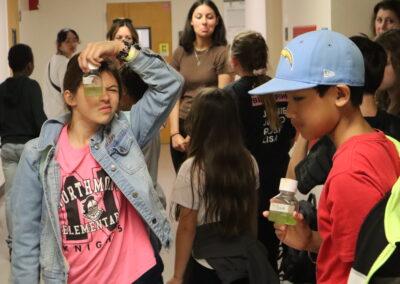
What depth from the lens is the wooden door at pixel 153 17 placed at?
11406 mm

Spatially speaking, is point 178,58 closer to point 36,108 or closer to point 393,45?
point 36,108

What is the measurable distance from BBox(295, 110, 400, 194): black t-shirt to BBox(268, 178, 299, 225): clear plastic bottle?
40 cm

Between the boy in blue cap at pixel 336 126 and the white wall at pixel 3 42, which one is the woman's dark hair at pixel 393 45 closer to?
the boy in blue cap at pixel 336 126

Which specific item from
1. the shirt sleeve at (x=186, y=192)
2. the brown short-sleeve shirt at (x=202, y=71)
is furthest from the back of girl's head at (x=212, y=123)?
the brown short-sleeve shirt at (x=202, y=71)

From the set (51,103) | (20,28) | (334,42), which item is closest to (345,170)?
(334,42)

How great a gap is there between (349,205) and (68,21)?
34.6 ft

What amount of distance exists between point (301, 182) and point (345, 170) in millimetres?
755

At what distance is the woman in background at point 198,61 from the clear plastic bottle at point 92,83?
186 cm

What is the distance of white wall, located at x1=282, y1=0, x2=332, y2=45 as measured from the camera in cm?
444

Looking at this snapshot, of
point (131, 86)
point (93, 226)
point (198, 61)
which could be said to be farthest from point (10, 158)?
point (93, 226)

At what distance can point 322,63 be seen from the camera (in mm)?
1617

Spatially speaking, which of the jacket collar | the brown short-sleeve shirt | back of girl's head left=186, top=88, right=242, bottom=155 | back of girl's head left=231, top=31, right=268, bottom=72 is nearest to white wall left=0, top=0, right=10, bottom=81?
the brown short-sleeve shirt

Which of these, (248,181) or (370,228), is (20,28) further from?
(370,228)

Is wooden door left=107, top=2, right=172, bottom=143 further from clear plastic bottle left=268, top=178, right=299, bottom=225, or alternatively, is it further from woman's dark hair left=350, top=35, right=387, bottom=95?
clear plastic bottle left=268, top=178, right=299, bottom=225
